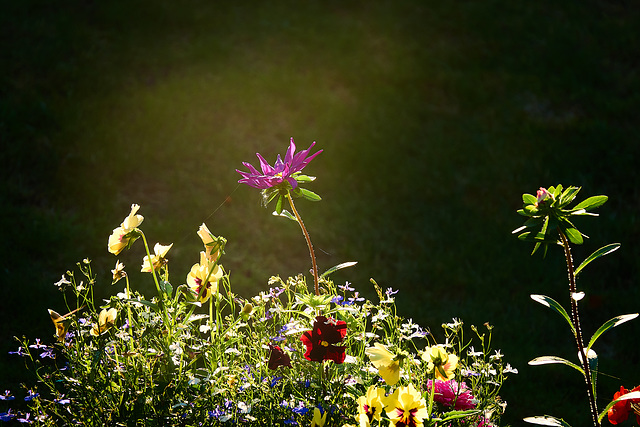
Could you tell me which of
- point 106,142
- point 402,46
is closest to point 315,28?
point 402,46

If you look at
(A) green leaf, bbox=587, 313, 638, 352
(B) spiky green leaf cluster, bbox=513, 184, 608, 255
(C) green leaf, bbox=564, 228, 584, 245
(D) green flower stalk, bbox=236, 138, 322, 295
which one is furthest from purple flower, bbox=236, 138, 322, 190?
(A) green leaf, bbox=587, 313, 638, 352

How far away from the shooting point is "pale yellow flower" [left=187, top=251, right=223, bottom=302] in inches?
72.6

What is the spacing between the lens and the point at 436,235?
4.32m

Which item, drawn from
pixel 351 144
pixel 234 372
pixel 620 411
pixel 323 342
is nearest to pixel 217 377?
pixel 234 372

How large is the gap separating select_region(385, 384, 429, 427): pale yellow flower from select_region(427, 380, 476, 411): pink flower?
0.71ft

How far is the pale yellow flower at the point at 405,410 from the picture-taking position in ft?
5.17

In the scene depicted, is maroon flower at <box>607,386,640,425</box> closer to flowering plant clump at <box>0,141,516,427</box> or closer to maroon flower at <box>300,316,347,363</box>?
flowering plant clump at <box>0,141,516,427</box>

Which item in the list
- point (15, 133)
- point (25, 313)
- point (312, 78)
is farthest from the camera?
point (312, 78)

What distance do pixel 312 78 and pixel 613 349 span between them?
317 cm

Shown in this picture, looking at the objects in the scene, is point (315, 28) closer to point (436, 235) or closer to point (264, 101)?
point (264, 101)

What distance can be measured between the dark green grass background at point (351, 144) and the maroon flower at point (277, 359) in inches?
63.3

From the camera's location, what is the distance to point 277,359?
1815 millimetres

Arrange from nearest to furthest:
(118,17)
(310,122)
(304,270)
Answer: (304,270)
(310,122)
(118,17)

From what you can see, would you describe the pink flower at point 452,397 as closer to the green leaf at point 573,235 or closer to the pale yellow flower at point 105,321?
the green leaf at point 573,235
